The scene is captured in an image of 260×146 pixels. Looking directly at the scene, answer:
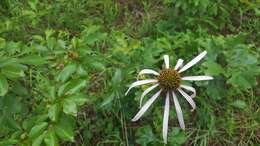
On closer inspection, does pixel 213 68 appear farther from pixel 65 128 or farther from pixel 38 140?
pixel 38 140

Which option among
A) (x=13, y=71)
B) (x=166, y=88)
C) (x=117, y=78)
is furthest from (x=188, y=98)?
(x=13, y=71)

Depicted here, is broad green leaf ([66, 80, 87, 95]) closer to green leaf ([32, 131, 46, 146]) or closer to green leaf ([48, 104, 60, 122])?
green leaf ([48, 104, 60, 122])

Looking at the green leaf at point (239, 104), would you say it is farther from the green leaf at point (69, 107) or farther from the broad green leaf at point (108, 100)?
the green leaf at point (69, 107)

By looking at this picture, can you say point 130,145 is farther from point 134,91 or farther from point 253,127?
point 253,127

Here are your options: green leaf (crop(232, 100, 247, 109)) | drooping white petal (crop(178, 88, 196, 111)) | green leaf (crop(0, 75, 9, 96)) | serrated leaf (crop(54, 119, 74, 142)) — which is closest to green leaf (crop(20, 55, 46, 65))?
green leaf (crop(0, 75, 9, 96))

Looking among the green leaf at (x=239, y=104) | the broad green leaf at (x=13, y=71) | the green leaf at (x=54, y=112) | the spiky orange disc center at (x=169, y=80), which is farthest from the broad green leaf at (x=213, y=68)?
the broad green leaf at (x=13, y=71)

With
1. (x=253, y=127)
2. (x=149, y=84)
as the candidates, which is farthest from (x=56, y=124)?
(x=253, y=127)
